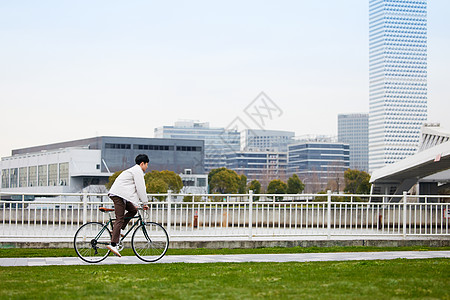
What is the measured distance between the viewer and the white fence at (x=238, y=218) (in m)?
13.5

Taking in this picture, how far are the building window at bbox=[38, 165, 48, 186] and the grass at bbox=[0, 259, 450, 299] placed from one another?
96.1 m

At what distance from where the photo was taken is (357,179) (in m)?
84.3

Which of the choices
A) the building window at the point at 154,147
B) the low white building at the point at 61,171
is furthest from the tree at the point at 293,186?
the low white building at the point at 61,171

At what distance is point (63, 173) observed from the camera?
96625 mm

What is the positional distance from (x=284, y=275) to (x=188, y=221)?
6.76m

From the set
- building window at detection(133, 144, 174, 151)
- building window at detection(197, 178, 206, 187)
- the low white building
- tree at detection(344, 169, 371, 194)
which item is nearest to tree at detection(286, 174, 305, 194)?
tree at detection(344, 169, 371, 194)

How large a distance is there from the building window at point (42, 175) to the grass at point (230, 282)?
315ft

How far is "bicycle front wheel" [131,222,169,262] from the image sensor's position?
9.84 meters

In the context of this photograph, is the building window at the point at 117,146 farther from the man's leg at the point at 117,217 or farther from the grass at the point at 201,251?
the man's leg at the point at 117,217

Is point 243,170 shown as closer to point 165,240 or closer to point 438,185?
point 438,185

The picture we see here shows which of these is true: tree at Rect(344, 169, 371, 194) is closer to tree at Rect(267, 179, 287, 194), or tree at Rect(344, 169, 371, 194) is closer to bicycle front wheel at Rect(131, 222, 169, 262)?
tree at Rect(267, 179, 287, 194)

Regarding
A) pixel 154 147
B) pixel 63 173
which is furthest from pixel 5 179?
pixel 154 147

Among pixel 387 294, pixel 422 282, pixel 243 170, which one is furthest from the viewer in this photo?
pixel 243 170

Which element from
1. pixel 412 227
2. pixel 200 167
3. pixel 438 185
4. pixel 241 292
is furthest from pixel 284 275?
pixel 200 167
